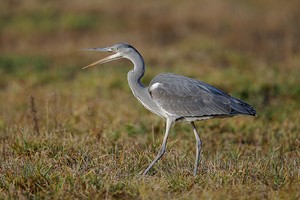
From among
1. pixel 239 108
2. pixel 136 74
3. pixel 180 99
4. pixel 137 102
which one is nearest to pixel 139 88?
pixel 136 74

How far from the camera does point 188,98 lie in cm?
571

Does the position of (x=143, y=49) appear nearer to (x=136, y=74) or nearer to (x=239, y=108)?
(x=136, y=74)

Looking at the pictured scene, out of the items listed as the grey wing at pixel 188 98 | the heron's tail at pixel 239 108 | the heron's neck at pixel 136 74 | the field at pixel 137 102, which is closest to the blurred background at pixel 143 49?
the field at pixel 137 102

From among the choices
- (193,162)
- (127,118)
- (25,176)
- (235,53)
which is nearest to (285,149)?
(193,162)

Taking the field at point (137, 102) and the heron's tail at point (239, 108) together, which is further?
the heron's tail at point (239, 108)

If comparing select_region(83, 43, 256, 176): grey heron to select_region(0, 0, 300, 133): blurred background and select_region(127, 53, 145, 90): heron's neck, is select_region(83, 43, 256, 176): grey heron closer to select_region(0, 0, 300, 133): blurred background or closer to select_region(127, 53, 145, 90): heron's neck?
select_region(127, 53, 145, 90): heron's neck

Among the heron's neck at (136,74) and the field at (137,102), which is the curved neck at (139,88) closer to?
the heron's neck at (136,74)

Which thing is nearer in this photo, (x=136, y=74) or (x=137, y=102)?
(x=136, y=74)

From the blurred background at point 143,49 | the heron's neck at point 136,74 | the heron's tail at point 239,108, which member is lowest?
the blurred background at point 143,49

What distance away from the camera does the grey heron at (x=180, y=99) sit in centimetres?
561

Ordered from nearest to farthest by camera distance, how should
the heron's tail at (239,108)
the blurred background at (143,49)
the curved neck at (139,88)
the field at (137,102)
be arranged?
the field at (137,102)
the heron's tail at (239,108)
the curved neck at (139,88)
the blurred background at (143,49)

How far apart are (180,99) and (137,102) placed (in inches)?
144

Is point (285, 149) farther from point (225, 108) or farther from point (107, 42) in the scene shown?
point (107, 42)

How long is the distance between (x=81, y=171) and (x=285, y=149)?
290 centimetres
